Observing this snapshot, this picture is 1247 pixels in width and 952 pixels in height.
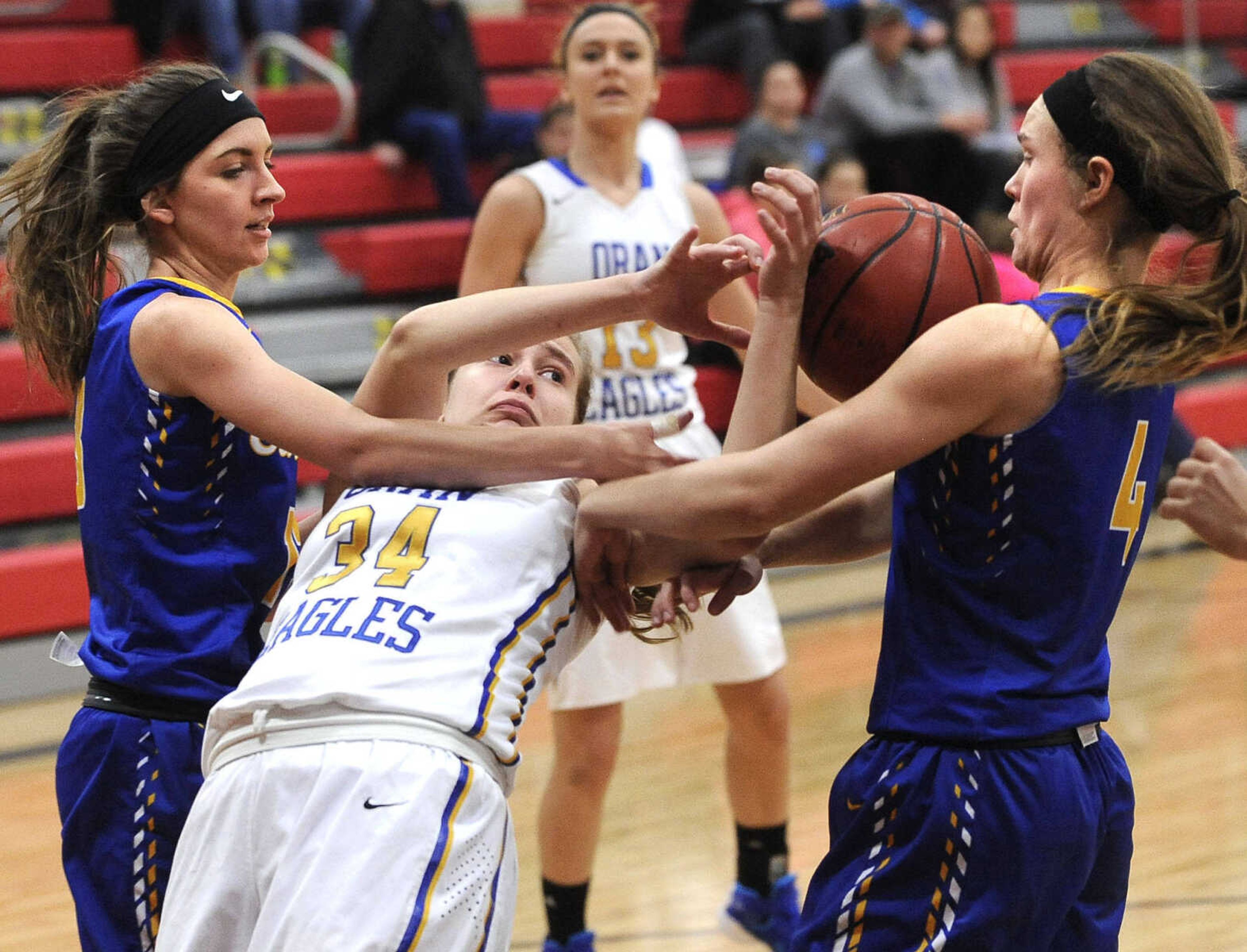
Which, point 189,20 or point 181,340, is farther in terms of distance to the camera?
point 189,20

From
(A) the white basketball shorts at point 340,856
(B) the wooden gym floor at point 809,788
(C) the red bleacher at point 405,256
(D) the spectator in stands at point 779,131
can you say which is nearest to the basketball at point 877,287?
(A) the white basketball shorts at point 340,856

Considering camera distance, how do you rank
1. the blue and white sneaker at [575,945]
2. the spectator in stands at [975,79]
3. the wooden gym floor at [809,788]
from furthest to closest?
the spectator in stands at [975,79] → the wooden gym floor at [809,788] → the blue and white sneaker at [575,945]

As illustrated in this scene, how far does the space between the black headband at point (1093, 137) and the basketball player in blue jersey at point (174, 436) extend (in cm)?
51

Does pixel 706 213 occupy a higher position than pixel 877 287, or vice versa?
pixel 877 287

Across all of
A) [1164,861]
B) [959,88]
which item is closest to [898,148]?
[959,88]

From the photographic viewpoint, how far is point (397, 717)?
2125 millimetres

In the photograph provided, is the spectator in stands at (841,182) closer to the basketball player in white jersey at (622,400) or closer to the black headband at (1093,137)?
the basketball player in white jersey at (622,400)

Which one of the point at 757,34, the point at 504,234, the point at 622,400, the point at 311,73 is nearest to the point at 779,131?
the point at 757,34

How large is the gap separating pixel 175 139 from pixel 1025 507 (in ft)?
4.93

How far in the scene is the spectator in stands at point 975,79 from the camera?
9.53 metres

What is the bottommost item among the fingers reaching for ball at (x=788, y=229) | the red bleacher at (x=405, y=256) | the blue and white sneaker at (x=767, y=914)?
the blue and white sneaker at (x=767, y=914)

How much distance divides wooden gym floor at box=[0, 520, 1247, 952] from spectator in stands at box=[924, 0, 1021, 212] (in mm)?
3456

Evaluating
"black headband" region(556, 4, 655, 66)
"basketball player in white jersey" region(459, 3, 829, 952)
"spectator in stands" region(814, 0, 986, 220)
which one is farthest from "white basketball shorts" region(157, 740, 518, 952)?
"spectator in stands" region(814, 0, 986, 220)

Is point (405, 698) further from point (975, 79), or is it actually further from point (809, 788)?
point (975, 79)
